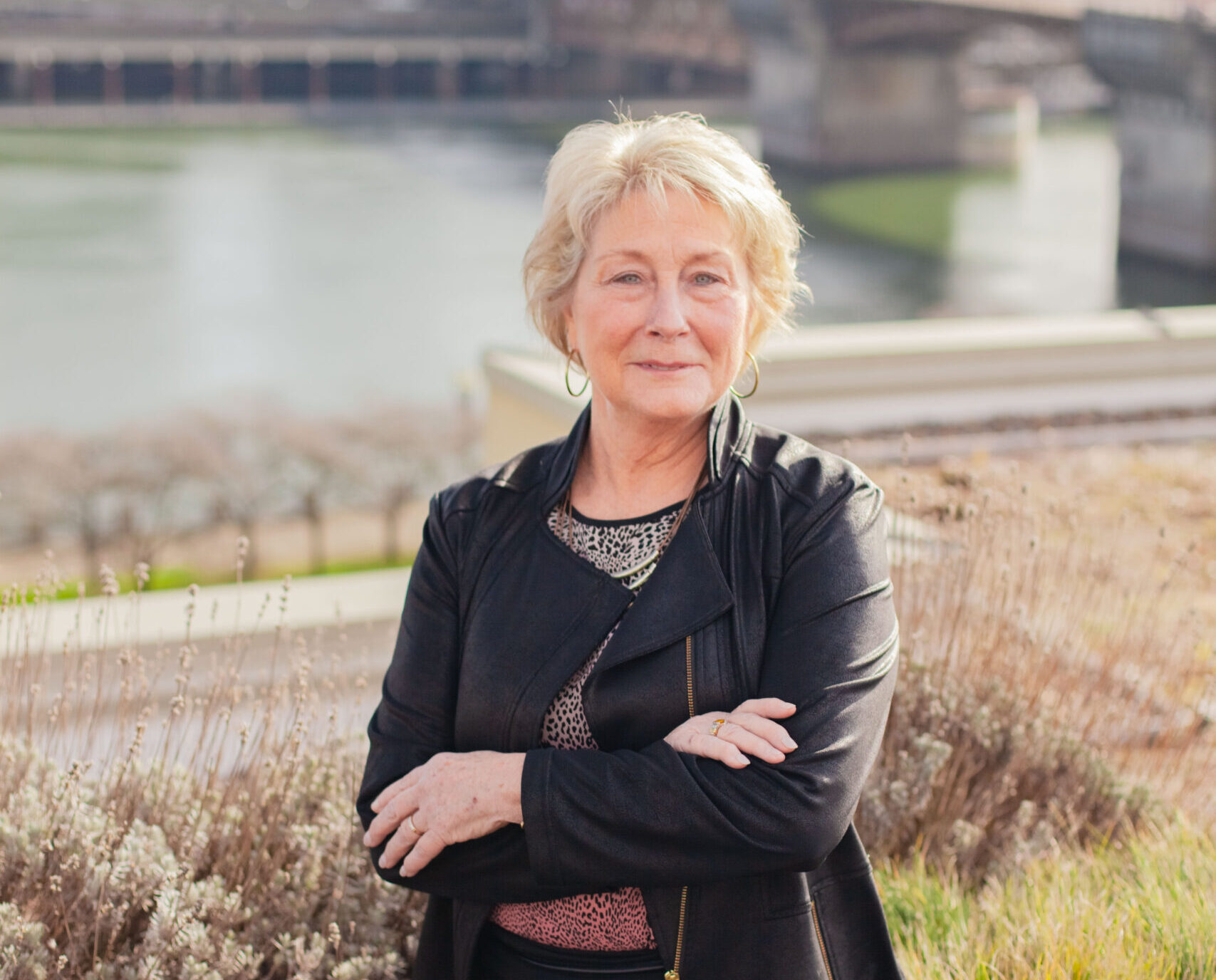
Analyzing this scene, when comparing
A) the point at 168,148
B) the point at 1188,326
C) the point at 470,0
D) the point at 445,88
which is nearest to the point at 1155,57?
the point at 1188,326

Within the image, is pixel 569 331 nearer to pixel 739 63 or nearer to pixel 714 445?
pixel 714 445

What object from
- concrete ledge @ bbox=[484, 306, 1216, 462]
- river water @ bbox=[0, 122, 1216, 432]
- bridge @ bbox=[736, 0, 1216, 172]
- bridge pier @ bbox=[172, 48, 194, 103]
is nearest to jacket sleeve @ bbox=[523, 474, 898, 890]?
concrete ledge @ bbox=[484, 306, 1216, 462]

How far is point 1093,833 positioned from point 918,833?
383 mm

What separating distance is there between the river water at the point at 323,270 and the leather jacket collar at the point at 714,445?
45.8ft

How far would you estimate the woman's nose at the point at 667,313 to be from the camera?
1848 millimetres

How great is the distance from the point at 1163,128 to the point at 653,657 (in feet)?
109

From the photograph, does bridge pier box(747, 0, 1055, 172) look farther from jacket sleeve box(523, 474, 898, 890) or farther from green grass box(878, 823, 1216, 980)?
jacket sleeve box(523, 474, 898, 890)

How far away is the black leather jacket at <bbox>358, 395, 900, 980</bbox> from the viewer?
171 cm

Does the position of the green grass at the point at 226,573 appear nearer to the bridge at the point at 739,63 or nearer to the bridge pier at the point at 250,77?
the bridge at the point at 739,63

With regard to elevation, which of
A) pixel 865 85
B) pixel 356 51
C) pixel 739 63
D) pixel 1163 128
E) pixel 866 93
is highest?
pixel 356 51

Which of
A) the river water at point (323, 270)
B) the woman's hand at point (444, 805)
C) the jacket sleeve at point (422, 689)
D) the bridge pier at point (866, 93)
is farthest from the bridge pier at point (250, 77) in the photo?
the woman's hand at point (444, 805)

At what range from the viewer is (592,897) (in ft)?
6.07

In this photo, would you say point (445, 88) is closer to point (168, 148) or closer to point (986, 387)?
point (168, 148)

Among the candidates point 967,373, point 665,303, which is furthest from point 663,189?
point 967,373
